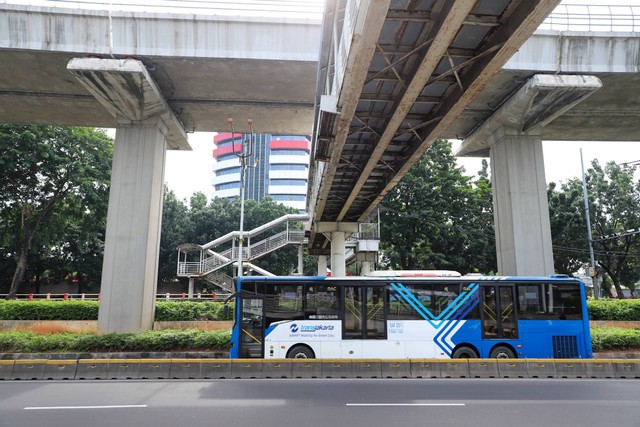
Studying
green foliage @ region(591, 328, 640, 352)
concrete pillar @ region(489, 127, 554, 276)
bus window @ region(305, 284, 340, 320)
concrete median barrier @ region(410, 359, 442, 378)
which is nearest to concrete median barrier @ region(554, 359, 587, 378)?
concrete median barrier @ region(410, 359, 442, 378)

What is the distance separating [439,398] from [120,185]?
46.7 feet

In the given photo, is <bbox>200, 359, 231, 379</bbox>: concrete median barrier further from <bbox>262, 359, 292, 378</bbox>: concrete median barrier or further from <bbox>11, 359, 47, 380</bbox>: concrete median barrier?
<bbox>11, 359, 47, 380</bbox>: concrete median barrier

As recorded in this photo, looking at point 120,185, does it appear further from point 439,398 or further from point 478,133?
point 478,133

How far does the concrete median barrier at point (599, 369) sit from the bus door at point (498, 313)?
188 centimetres

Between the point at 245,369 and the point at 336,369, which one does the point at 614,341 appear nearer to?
the point at 336,369

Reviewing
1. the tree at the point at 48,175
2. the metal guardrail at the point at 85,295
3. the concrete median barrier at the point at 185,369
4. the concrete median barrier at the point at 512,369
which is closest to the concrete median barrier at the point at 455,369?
the concrete median barrier at the point at 512,369

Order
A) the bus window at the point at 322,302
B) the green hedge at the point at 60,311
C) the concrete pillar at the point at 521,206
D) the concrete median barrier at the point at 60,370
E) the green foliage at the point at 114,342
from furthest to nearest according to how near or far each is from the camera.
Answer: the green hedge at the point at 60,311, the concrete pillar at the point at 521,206, the green foliage at the point at 114,342, the bus window at the point at 322,302, the concrete median barrier at the point at 60,370

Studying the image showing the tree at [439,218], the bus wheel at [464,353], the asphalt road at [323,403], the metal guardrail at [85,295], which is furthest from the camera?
the tree at [439,218]

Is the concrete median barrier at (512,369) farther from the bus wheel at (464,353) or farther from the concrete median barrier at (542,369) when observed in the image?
the bus wheel at (464,353)

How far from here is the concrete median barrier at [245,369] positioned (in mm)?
11305

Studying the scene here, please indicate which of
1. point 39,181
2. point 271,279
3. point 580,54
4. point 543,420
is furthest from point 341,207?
point 39,181

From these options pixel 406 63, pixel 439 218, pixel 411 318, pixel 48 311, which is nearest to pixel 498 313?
pixel 411 318

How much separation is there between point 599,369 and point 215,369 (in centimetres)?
999

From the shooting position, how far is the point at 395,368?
11398 millimetres
